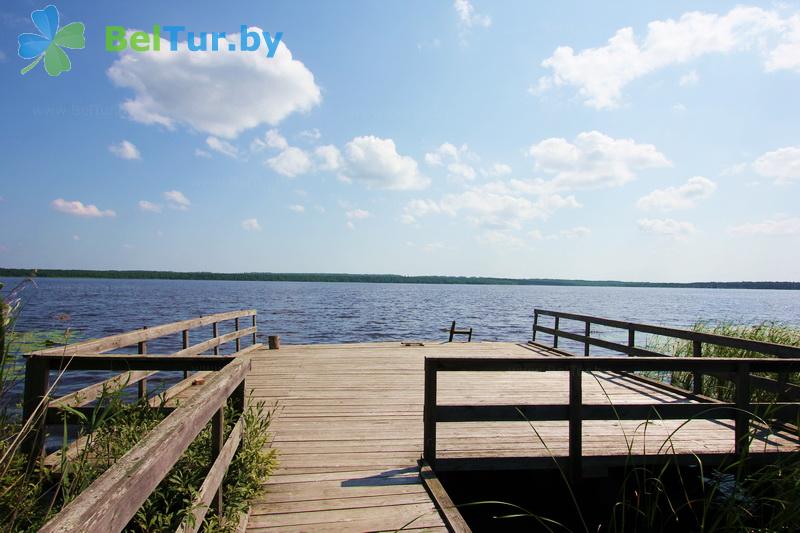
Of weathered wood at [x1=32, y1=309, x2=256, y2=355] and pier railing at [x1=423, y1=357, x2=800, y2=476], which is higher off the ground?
weathered wood at [x1=32, y1=309, x2=256, y2=355]

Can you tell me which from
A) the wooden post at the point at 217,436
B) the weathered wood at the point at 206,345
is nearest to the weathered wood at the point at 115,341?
the weathered wood at the point at 206,345

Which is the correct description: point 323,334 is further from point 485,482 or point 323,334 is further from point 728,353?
point 485,482

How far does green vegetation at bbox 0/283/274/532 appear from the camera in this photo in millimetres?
2695

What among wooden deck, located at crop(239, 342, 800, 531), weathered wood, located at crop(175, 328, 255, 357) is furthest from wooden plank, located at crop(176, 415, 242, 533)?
weathered wood, located at crop(175, 328, 255, 357)

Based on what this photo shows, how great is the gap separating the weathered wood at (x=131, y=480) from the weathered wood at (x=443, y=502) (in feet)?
6.32

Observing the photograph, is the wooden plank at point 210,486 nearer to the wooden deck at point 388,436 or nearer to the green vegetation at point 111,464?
the green vegetation at point 111,464

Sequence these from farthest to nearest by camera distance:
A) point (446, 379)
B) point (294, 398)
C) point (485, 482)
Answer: point (446, 379) < point (294, 398) < point (485, 482)

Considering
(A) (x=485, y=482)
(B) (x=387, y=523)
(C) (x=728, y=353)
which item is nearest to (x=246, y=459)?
(B) (x=387, y=523)

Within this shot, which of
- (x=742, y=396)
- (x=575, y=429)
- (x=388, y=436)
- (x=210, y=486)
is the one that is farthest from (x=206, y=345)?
(x=742, y=396)

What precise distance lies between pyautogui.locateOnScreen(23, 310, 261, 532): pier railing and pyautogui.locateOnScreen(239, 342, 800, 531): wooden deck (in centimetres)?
85

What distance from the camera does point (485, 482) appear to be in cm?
501

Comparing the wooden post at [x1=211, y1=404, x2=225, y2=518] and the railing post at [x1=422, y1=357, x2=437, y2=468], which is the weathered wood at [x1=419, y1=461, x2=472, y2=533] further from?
the wooden post at [x1=211, y1=404, x2=225, y2=518]

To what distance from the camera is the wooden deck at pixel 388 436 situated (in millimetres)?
3596

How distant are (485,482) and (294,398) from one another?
3.15 meters
